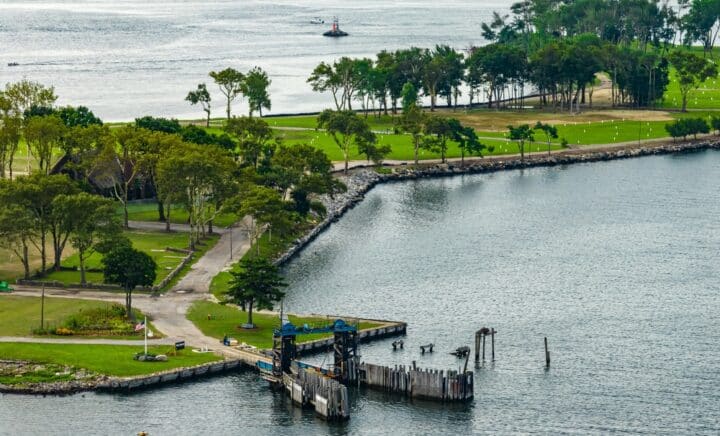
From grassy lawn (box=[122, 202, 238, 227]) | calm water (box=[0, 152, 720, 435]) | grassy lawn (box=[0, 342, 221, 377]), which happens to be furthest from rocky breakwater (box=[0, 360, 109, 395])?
grassy lawn (box=[122, 202, 238, 227])

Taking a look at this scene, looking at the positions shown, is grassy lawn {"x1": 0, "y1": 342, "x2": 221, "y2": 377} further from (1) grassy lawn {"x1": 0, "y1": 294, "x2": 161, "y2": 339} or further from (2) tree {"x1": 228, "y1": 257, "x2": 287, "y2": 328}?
(2) tree {"x1": 228, "y1": 257, "x2": 287, "y2": 328}

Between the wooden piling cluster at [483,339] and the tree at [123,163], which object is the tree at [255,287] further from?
the tree at [123,163]

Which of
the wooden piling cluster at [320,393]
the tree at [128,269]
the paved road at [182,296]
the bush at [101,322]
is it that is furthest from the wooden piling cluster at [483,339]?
the tree at [128,269]

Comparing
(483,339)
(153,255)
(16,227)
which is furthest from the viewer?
(153,255)

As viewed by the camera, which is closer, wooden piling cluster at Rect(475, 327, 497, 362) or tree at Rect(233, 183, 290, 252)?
wooden piling cluster at Rect(475, 327, 497, 362)

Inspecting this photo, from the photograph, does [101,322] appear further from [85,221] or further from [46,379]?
[85,221]

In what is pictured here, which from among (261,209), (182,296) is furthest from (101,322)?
(261,209)
